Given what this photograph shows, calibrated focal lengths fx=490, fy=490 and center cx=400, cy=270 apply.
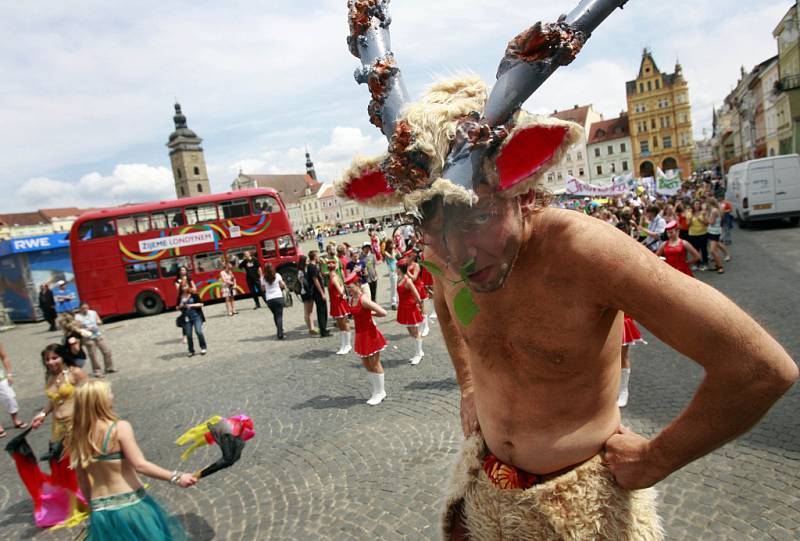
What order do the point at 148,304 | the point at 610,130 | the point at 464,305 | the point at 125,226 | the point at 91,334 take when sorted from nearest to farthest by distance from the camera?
the point at 464,305 < the point at 91,334 < the point at 125,226 < the point at 148,304 < the point at 610,130

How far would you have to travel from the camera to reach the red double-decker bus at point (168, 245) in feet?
58.1

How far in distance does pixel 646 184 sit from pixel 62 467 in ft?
106

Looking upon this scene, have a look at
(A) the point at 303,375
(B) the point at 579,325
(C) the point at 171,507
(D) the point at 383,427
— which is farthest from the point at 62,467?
(B) the point at 579,325

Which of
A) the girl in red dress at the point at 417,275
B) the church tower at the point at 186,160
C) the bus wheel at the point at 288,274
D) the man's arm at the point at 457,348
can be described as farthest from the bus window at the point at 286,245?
the church tower at the point at 186,160

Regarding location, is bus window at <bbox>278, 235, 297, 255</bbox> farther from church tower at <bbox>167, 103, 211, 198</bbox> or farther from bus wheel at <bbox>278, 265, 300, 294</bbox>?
church tower at <bbox>167, 103, 211, 198</bbox>

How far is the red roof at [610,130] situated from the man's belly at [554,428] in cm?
7185

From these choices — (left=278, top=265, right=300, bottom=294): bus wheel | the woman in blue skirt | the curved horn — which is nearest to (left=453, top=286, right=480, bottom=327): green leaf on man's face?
the curved horn

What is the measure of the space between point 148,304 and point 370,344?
14744 mm

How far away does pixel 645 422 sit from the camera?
5004 mm

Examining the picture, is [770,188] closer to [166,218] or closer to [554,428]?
[554,428]

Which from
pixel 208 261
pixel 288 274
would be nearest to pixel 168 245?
pixel 208 261

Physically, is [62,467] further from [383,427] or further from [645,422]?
[645,422]

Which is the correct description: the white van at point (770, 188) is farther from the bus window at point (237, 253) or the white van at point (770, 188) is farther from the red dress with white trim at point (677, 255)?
the bus window at point (237, 253)

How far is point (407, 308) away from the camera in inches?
336
